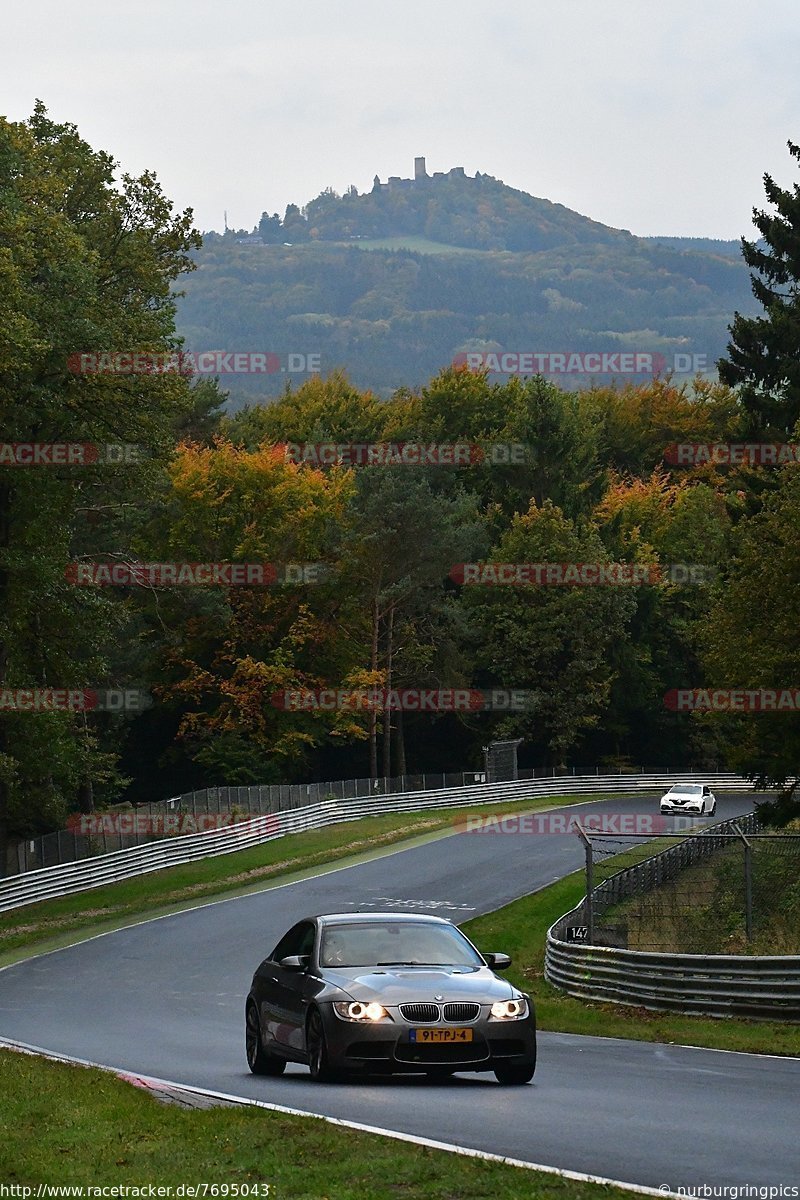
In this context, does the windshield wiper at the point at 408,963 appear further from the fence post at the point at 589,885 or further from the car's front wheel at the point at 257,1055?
the fence post at the point at 589,885

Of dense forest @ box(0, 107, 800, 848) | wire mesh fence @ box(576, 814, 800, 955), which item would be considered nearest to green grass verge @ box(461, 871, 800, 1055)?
wire mesh fence @ box(576, 814, 800, 955)

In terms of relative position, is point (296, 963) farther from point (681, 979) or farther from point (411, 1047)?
point (681, 979)

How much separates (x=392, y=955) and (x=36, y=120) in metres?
38.3

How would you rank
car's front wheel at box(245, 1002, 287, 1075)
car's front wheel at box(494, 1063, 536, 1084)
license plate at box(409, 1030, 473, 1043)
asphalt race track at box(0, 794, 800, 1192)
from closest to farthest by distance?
asphalt race track at box(0, 794, 800, 1192) → license plate at box(409, 1030, 473, 1043) → car's front wheel at box(494, 1063, 536, 1084) → car's front wheel at box(245, 1002, 287, 1075)

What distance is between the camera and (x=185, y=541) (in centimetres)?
7619

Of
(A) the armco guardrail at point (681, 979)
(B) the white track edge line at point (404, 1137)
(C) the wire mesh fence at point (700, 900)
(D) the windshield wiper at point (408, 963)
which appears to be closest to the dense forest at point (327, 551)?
(C) the wire mesh fence at point (700, 900)

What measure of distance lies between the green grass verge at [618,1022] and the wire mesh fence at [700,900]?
1.14 metres

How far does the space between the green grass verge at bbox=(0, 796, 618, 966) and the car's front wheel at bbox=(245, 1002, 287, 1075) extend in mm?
21415

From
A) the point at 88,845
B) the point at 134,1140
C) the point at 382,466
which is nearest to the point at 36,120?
the point at 88,845

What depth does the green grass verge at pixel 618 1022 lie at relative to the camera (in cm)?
1827

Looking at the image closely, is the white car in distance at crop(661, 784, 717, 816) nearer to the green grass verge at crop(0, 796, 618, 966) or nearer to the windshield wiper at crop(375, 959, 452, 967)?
the green grass verge at crop(0, 796, 618, 966)

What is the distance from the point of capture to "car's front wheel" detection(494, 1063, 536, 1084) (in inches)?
531

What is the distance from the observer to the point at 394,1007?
13203 mm

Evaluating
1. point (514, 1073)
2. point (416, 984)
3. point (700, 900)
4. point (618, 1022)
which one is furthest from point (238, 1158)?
point (700, 900)
